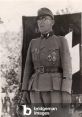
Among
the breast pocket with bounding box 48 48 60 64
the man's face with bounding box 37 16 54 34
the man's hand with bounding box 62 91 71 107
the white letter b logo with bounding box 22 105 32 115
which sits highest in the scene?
the man's face with bounding box 37 16 54 34

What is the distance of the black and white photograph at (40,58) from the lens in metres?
0.80

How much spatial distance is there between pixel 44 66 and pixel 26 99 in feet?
0.26

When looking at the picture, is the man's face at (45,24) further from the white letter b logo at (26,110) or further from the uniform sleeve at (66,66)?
the white letter b logo at (26,110)

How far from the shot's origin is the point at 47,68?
2.63ft

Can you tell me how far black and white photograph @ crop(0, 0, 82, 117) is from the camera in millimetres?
803

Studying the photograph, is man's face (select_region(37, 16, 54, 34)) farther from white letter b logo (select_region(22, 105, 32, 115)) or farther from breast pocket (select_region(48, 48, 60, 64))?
white letter b logo (select_region(22, 105, 32, 115))

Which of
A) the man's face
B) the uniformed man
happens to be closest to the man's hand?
the uniformed man

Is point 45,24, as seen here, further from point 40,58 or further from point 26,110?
point 26,110

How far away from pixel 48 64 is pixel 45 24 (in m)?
0.09

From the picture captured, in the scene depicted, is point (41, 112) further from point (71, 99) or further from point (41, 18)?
point (41, 18)

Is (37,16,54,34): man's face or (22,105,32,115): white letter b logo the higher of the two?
(37,16,54,34): man's face

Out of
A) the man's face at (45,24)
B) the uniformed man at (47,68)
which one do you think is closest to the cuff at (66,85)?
the uniformed man at (47,68)

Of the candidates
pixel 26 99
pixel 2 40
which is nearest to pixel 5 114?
pixel 26 99

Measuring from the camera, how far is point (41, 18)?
2.71 feet
